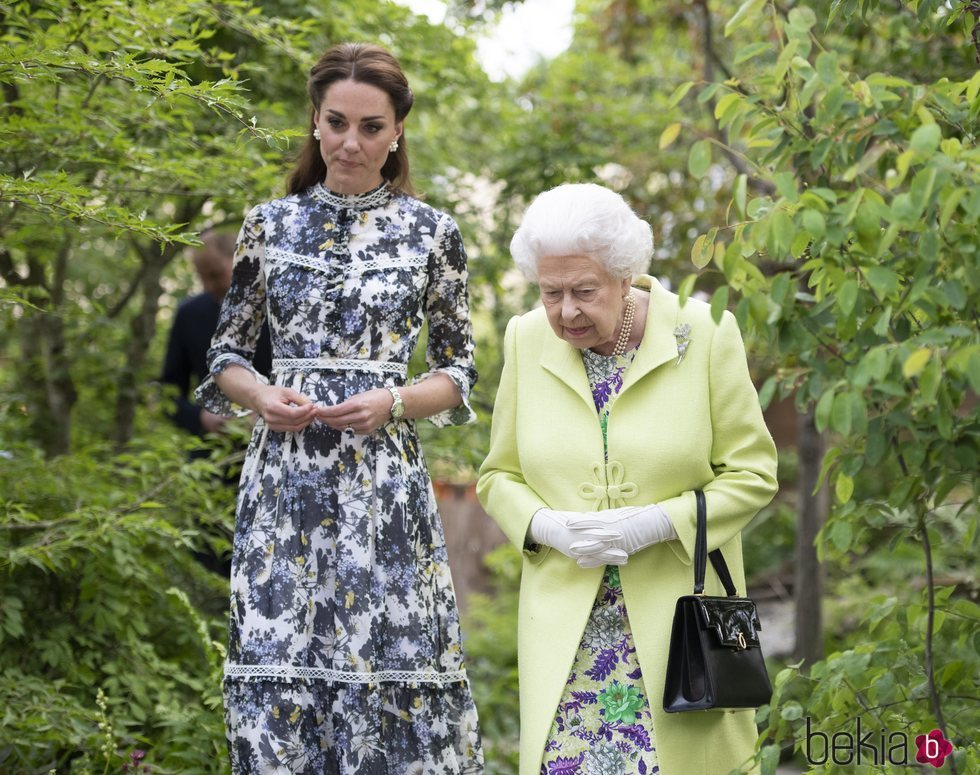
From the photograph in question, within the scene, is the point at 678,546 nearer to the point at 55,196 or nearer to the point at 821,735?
the point at 821,735

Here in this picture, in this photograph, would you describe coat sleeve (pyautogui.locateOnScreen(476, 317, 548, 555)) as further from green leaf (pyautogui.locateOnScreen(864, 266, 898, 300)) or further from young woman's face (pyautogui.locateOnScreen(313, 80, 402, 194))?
green leaf (pyautogui.locateOnScreen(864, 266, 898, 300))

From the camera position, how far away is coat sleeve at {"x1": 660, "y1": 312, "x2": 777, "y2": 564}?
309cm

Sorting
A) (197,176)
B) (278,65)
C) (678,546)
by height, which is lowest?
(678,546)

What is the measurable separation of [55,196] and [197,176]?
2.75ft

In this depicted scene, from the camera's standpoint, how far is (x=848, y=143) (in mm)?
2406

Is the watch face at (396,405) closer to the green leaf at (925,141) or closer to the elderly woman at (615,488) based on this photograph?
the elderly woman at (615,488)

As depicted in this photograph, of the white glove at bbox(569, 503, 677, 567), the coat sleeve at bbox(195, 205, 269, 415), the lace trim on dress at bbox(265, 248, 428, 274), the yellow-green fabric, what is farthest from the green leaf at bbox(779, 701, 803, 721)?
the coat sleeve at bbox(195, 205, 269, 415)

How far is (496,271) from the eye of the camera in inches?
259

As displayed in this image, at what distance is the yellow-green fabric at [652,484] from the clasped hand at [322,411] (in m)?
0.37

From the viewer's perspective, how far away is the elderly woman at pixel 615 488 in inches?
121

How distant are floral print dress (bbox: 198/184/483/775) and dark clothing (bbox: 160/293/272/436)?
7.21 ft

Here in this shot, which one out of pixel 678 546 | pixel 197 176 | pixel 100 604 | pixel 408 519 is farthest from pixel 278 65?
pixel 678 546

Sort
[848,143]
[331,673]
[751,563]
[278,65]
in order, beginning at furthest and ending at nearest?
[751,563] < [278,65] < [331,673] < [848,143]

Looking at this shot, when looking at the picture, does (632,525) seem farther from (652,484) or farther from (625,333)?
(625,333)
